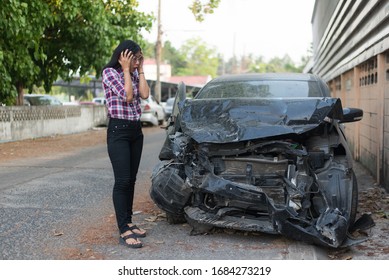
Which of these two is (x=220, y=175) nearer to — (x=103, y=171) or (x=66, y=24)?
(x=103, y=171)

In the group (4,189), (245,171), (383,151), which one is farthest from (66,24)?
(245,171)

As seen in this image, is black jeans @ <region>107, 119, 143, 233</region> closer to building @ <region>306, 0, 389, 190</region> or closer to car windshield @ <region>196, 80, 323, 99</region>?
car windshield @ <region>196, 80, 323, 99</region>

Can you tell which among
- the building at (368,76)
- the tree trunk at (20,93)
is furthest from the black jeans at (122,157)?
the tree trunk at (20,93)

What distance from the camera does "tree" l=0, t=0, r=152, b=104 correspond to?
38.5 ft

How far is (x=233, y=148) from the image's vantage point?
4871 millimetres

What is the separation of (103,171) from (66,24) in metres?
7.28

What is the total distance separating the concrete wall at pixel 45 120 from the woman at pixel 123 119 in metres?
10.1

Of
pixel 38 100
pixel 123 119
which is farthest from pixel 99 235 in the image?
pixel 38 100

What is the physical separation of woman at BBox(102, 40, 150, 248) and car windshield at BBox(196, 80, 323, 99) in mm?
1970

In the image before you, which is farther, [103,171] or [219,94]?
[103,171]

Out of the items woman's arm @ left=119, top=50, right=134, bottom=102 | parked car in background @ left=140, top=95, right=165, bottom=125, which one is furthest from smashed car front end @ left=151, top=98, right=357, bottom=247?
parked car in background @ left=140, top=95, right=165, bottom=125

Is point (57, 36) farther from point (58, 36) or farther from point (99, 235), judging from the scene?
point (99, 235)

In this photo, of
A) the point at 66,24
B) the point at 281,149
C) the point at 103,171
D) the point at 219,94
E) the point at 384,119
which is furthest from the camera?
the point at 66,24

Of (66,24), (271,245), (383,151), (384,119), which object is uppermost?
(66,24)
